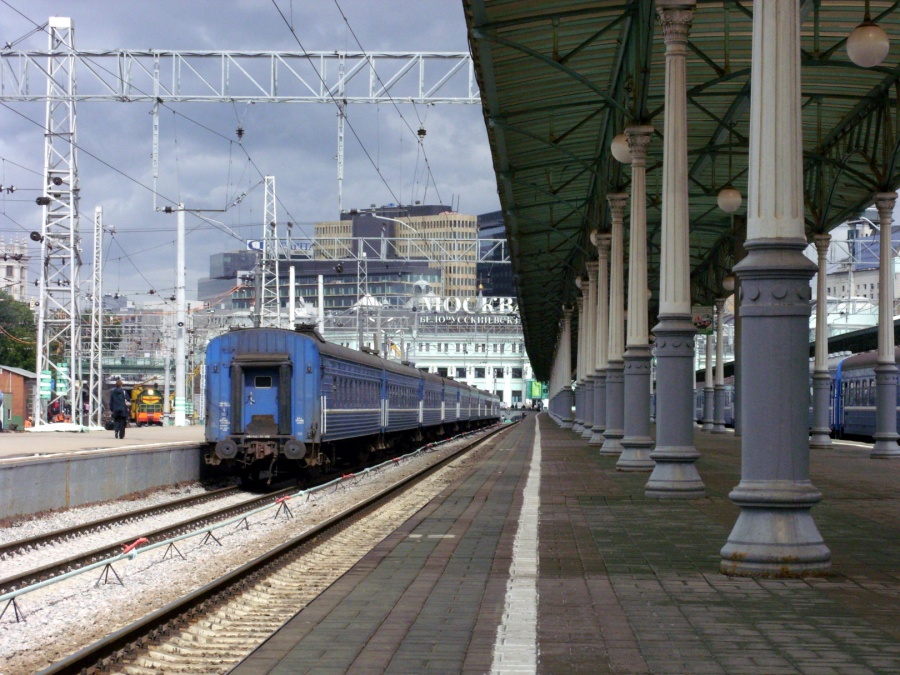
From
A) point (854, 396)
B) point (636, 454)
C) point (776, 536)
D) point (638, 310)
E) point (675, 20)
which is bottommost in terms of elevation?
point (636, 454)

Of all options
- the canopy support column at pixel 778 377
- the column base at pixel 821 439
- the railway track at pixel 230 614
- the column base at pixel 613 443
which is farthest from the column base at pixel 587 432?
the canopy support column at pixel 778 377

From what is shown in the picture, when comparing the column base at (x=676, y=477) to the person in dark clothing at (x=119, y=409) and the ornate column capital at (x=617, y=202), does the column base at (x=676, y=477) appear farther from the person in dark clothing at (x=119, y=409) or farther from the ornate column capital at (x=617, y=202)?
the person in dark clothing at (x=119, y=409)

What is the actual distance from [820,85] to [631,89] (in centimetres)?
501

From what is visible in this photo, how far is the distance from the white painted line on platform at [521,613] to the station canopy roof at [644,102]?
8918mm

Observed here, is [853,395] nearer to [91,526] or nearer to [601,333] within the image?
[601,333]

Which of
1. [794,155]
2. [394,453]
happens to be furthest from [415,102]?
[794,155]

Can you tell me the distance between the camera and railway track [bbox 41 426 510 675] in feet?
23.6

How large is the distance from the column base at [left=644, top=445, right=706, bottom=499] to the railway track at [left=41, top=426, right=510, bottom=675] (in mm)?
3813

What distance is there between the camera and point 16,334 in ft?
316

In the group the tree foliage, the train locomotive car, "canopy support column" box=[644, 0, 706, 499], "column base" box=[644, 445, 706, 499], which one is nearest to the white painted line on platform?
"column base" box=[644, 445, 706, 499]

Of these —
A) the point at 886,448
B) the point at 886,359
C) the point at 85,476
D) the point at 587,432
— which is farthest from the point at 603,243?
the point at 85,476

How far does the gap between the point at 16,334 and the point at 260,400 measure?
257 feet

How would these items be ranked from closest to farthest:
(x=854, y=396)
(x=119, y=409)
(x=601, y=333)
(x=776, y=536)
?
(x=776, y=536), (x=119, y=409), (x=601, y=333), (x=854, y=396)

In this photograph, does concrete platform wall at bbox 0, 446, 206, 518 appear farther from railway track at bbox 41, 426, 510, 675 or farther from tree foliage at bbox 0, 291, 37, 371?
tree foliage at bbox 0, 291, 37, 371
